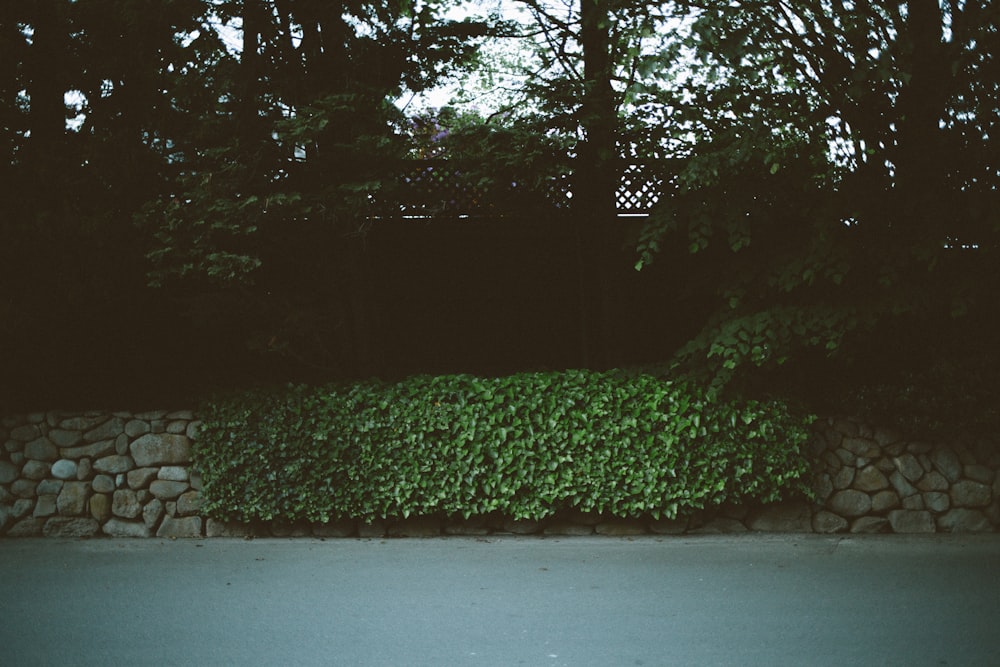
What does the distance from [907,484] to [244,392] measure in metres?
6.61

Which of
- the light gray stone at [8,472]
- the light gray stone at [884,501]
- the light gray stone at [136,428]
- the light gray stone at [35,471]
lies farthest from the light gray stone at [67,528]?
the light gray stone at [884,501]

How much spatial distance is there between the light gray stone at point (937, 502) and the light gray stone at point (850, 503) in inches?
21.9

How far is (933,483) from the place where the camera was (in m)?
8.14

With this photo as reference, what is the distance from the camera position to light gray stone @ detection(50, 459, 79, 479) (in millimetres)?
8406

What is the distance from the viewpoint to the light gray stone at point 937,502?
8109mm

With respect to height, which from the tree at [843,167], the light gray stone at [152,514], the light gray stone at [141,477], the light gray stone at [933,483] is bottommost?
the light gray stone at [152,514]

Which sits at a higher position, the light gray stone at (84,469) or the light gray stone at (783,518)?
the light gray stone at (84,469)

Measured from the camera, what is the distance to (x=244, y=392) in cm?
834

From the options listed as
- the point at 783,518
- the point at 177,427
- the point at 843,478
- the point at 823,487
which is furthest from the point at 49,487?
the point at 843,478

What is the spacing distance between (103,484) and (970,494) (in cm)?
856

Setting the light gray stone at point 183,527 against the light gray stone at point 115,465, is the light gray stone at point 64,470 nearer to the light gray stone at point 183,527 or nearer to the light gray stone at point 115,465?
the light gray stone at point 115,465

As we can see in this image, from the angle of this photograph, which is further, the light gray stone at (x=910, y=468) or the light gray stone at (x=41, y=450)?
the light gray stone at (x=41, y=450)

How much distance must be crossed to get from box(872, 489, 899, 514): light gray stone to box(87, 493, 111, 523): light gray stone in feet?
24.9

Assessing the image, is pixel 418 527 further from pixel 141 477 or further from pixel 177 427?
pixel 141 477
